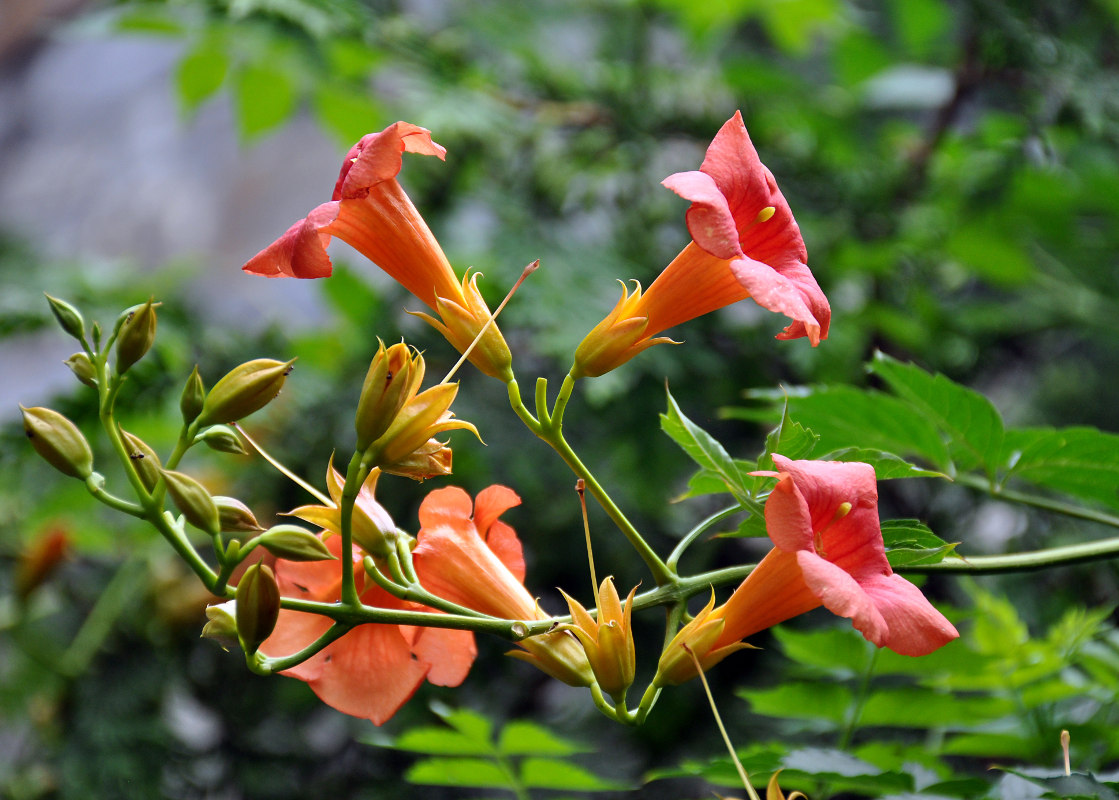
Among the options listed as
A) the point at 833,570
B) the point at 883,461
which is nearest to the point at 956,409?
the point at 883,461

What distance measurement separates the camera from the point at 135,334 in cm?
52

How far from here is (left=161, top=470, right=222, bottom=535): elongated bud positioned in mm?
471

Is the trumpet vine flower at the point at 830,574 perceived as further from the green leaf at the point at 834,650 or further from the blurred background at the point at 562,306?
the blurred background at the point at 562,306

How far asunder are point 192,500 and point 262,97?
1.39 metres

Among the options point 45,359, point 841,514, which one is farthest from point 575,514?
point 45,359

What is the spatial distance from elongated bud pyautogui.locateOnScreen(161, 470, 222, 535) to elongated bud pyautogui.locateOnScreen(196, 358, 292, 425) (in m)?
0.05

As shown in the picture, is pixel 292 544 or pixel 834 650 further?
pixel 834 650

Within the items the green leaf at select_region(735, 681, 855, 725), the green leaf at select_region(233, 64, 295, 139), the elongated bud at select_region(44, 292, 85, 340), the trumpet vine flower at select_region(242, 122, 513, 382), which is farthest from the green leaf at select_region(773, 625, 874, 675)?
the green leaf at select_region(233, 64, 295, 139)

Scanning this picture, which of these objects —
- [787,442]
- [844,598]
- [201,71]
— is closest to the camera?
[844,598]

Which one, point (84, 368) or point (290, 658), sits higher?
point (84, 368)

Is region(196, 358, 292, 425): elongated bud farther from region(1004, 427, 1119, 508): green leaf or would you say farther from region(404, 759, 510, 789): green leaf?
region(1004, 427, 1119, 508): green leaf

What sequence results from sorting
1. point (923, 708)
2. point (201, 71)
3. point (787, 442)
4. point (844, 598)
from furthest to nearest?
point (201, 71), point (923, 708), point (787, 442), point (844, 598)

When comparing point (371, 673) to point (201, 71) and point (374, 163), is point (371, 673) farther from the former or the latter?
point (201, 71)

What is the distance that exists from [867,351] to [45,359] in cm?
378
